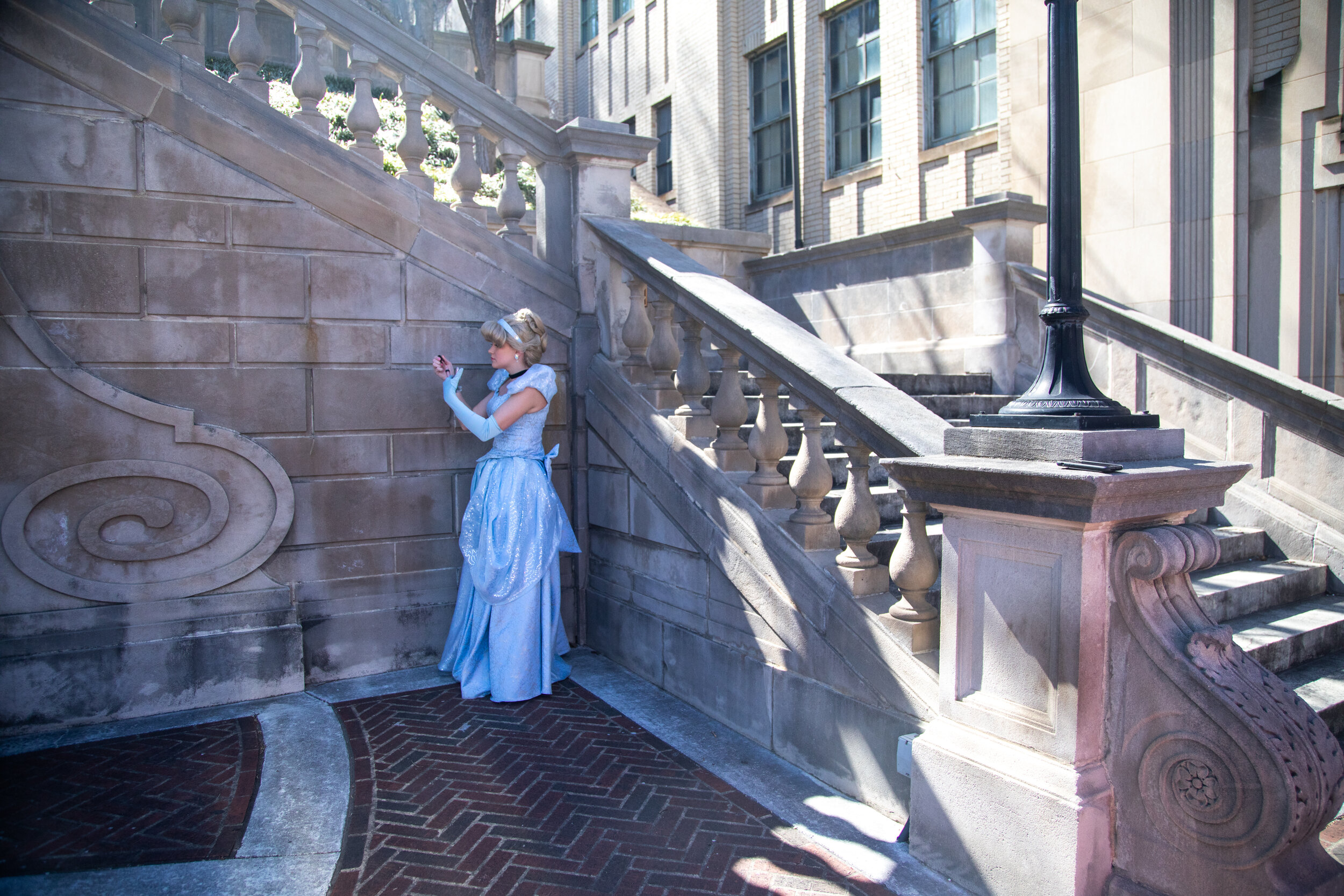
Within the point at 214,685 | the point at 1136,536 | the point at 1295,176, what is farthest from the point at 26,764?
the point at 1295,176

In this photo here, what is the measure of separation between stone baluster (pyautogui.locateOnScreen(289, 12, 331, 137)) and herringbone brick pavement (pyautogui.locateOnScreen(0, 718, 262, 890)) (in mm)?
3455

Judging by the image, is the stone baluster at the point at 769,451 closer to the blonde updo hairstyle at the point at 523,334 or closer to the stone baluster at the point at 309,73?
the blonde updo hairstyle at the point at 523,334

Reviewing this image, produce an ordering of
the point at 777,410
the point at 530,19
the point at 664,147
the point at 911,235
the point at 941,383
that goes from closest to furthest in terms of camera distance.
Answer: the point at 777,410, the point at 941,383, the point at 911,235, the point at 664,147, the point at 530,19

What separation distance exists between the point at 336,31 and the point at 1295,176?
8083 millimetres

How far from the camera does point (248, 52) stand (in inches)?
194

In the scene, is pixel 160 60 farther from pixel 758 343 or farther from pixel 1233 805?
pixel 1233 805

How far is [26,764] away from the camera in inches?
160

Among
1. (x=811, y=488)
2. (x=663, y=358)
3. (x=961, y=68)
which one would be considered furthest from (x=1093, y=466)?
(x=961, y=68)

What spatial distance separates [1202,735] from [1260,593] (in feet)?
7.86

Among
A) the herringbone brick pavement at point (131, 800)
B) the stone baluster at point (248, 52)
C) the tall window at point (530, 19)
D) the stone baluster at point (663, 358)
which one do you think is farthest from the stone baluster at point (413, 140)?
the tall window at point (530, 19)

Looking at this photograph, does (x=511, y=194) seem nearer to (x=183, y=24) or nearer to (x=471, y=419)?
(x=471, y=419)

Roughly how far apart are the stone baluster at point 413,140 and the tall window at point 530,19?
75.2 feet

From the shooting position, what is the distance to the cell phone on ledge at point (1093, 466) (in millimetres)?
2609

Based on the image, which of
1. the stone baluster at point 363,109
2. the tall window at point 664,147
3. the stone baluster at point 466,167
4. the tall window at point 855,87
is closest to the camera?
the stone baluster at point 363,109
